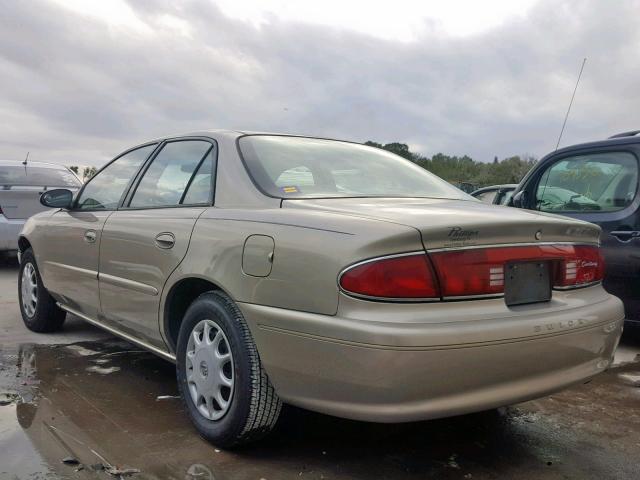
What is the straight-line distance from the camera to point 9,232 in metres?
8.15

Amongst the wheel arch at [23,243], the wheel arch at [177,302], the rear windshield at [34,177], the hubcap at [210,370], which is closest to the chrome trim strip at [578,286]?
the hubcap at [210,370]

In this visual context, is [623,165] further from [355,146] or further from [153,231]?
[153,231]

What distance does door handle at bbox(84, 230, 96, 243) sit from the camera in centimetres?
393

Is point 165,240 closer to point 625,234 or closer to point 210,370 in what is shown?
point 210,370

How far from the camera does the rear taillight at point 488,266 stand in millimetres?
2316

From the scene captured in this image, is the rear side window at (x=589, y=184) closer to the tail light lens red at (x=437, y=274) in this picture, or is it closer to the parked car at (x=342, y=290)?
the parked car at (x=342, y=290)

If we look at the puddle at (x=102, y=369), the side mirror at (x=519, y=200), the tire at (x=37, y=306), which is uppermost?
the side mirror at (x=519, y=200)

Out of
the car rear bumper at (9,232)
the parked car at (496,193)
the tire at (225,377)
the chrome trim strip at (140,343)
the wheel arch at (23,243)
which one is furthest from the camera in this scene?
the car rear bumper at (9,232)

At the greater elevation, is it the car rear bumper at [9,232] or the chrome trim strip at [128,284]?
the chrome trim strip at [128,284]

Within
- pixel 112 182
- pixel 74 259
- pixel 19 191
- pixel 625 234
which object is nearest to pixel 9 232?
pixel 19 191

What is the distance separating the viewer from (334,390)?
2297 mm

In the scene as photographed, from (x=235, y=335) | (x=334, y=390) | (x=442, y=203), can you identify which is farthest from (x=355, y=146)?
(x=334, y=390)

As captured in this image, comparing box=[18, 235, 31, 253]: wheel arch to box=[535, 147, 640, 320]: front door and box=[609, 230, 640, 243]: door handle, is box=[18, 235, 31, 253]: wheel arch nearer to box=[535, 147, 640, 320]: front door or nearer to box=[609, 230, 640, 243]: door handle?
box=[535, 147, 640, 320]: front door

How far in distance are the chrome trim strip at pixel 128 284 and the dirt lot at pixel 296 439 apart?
0.62 m
